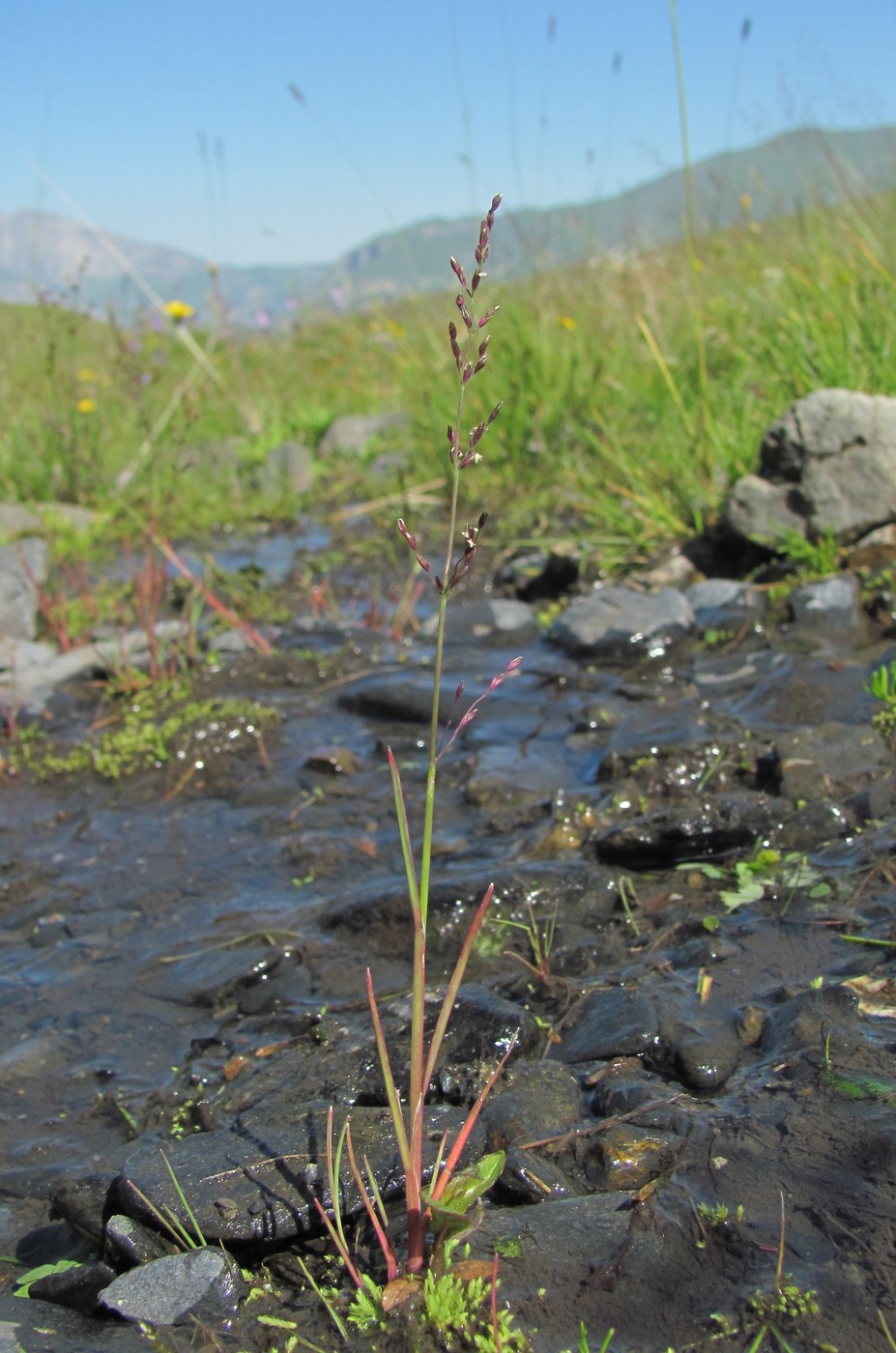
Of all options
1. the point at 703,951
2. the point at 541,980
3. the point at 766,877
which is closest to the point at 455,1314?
the point at 541,980

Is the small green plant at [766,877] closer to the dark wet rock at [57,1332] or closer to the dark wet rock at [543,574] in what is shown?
the dark wet rock at [57,1332]

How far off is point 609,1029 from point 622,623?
2.46 m

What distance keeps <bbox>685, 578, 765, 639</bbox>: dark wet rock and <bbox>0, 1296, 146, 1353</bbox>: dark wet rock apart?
3.26 m

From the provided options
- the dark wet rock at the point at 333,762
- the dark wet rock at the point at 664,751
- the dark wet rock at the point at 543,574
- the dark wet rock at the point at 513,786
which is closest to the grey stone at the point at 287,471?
the dark wet rock at the point at 543,574

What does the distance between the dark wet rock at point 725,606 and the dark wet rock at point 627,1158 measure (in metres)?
2.74

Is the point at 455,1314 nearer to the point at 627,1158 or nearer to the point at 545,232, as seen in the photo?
the point at 627,1158

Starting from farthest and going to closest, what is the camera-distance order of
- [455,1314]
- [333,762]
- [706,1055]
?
1. [333,762]
2. [706,1055]
3. [455,1314]

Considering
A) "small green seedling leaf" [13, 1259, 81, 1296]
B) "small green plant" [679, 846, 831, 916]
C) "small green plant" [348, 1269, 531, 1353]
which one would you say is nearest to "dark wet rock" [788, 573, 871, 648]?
"small green plant" [679, 846, 831, 916]

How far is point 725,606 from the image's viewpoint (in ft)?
14.1

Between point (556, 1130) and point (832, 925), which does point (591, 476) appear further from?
point (556, 1130)

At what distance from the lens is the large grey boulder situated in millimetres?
4277

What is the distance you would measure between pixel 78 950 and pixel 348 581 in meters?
3.29

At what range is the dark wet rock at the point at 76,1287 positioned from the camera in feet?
4.85

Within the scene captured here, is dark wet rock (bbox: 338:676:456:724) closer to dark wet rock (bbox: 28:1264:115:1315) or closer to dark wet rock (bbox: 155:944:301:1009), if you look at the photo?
dark wet rock (bbox: 155:944:301:1009)
